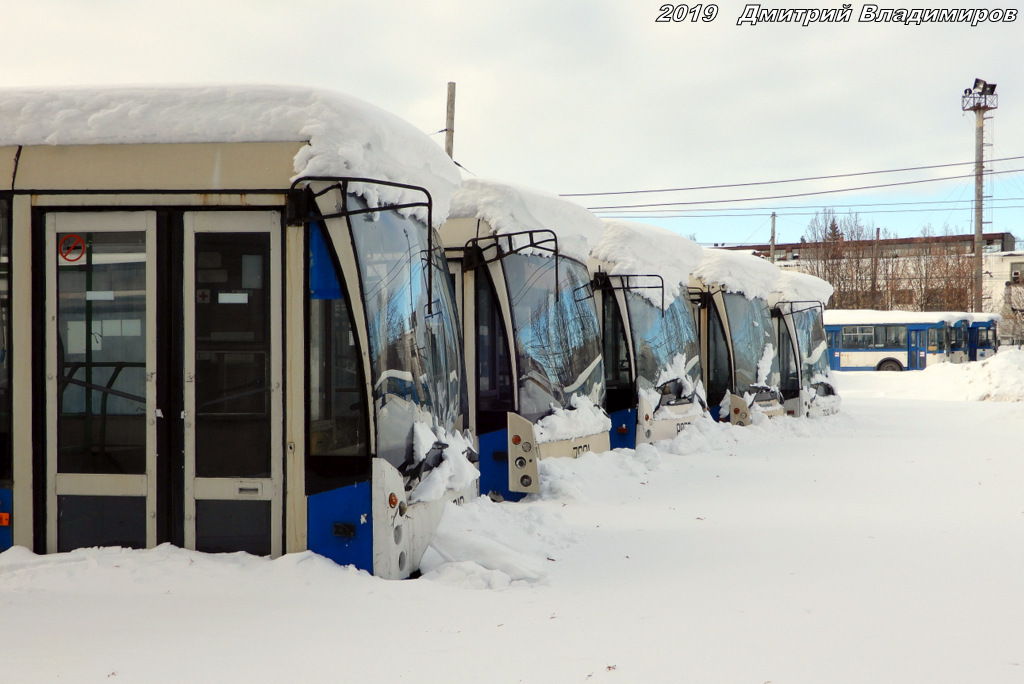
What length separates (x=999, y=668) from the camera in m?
4.04

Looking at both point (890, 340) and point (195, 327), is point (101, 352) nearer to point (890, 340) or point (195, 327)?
point (195, 327)

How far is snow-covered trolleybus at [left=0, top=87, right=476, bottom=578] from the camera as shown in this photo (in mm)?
5145

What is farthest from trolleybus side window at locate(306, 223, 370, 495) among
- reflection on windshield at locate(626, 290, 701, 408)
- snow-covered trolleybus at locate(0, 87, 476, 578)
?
reflection on windshield at locate(626, 290, 701, 408)

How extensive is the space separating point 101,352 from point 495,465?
13.2 ft

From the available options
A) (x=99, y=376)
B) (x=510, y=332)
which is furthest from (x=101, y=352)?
(x=510, y=332)

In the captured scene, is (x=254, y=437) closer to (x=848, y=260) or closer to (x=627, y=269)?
(x=627, y=269)

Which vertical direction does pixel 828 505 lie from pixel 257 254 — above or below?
below

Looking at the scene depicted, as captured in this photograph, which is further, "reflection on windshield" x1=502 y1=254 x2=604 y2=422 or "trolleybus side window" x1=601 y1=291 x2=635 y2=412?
"trolleybus side window" x1=601 y1=291 x2=635 y2=412

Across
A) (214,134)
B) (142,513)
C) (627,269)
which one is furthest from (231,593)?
(627,269)

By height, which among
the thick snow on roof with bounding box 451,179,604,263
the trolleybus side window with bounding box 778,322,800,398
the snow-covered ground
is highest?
the thick snow on roof with bounding box 451,179,604,263

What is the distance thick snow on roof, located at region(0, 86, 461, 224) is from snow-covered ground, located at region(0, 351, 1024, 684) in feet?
7.47

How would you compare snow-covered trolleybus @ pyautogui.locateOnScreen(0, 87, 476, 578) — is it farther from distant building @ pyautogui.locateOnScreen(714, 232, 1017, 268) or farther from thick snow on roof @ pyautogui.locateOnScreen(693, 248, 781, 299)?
distant building @ pyautogui.locateOnScreen(714, 232, 1017, 268)

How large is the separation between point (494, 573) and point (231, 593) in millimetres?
1473

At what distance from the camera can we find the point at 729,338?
15.0m
